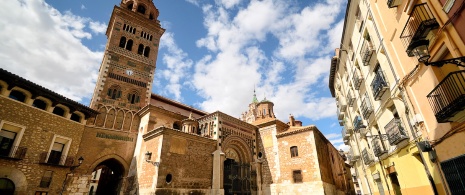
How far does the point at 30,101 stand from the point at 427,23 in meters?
20.1

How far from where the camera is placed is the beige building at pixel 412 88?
17.7 ft

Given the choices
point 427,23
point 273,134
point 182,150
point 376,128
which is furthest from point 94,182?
point 427,23

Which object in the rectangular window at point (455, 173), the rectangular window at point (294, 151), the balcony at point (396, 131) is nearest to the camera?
the rectangular window at point (455, 173)

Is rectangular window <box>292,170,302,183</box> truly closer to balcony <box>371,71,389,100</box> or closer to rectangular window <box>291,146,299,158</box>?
rectangular window <box>291,146,299,158</box>

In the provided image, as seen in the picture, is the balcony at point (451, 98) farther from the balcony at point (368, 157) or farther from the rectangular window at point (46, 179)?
the rectangular window at point (46, 179)

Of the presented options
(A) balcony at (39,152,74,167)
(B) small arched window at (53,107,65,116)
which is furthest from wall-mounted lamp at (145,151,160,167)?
(B) small arched window at (53,107,65,116)

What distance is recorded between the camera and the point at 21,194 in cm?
1283

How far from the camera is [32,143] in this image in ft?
45.5

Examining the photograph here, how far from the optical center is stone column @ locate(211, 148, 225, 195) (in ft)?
54.5

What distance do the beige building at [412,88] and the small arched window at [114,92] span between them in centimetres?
1929

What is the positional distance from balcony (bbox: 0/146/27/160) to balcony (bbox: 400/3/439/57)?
19267mm

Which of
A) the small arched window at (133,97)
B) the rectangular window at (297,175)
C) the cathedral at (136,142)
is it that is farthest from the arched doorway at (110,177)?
the rectangular window at (297,175)

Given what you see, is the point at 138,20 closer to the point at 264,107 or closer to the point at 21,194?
the point at 21,194

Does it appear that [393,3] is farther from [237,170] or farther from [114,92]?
[114,92]
